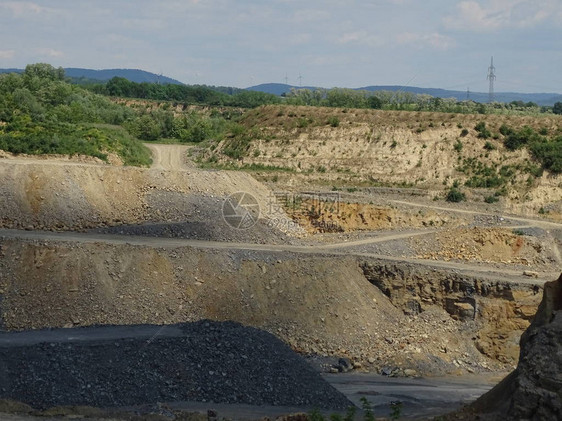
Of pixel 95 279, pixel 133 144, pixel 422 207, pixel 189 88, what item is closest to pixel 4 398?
pixel 95 279

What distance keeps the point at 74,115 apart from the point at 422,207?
30.1 metres

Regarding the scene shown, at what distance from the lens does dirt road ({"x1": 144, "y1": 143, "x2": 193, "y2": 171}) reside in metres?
56.7

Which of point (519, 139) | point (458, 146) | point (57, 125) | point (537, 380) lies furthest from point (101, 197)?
point (519, 139)

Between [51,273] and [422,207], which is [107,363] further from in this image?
[422,207]

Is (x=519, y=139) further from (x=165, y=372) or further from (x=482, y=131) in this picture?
(x=165, y=372)

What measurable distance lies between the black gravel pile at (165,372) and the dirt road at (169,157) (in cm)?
2630

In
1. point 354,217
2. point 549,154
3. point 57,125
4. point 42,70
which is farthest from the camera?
point 42,70

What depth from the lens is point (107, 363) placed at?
85.0ft

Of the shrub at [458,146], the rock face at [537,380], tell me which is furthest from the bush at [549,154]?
the rock face at [537,380]

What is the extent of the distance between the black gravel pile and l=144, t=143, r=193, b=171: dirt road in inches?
1035

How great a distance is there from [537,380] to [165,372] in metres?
13.2

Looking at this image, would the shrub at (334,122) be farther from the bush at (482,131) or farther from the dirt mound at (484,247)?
the dirt mound at (484,247)

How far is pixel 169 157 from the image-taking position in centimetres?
6222

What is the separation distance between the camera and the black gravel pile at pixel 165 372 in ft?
80.0
